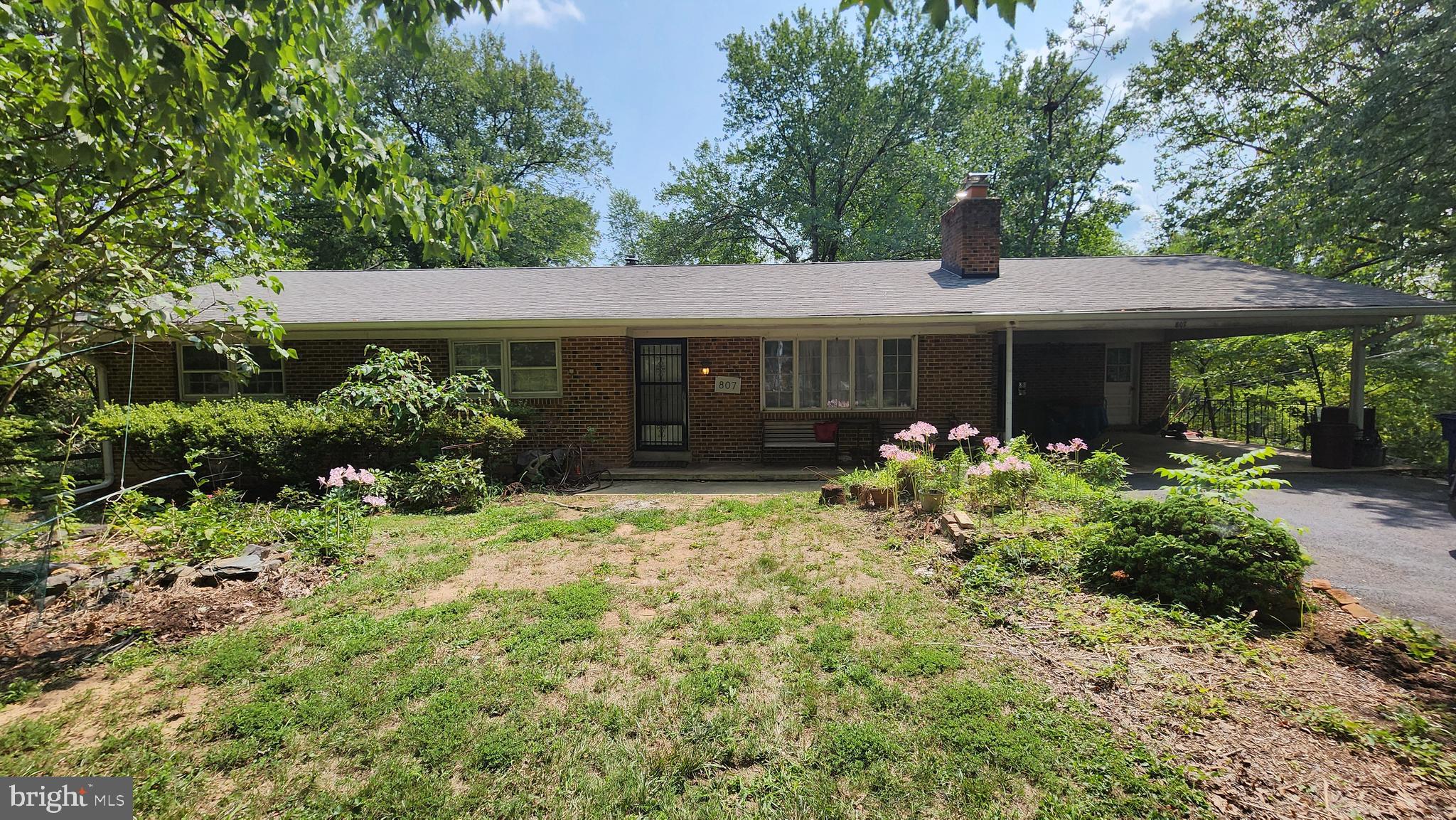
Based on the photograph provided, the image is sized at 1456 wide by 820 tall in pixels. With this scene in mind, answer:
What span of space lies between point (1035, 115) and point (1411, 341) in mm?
17599

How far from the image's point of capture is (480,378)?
363 inches

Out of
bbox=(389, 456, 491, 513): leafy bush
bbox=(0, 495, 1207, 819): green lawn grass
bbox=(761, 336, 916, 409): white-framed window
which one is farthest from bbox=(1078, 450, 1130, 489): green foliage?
bbox=(389, 456, 491, 513): leafy bush

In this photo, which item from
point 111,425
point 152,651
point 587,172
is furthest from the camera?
point 587,172

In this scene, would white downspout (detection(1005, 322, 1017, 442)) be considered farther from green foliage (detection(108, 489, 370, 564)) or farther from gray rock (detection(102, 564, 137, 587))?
gray rock (detection(102, 564, 137, 587))

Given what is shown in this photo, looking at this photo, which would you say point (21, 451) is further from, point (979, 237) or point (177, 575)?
point (979, 237)

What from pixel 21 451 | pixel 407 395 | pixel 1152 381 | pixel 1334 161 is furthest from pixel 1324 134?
pixel 21 451

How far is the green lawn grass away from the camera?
220 cm

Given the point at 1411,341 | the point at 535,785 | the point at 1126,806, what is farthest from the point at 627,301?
the point at 1411,341

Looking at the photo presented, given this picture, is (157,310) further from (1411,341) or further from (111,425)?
(1411,341)

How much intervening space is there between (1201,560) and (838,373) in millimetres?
6866

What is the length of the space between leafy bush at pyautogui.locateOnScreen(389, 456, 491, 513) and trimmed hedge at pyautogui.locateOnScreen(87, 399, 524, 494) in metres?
0.51

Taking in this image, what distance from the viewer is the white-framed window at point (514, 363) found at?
9.96 metres

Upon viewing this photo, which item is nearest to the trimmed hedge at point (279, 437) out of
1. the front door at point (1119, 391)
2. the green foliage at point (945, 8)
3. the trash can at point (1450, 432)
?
the green foliage at point (945, 8)

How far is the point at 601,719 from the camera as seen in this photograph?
2684 mm
